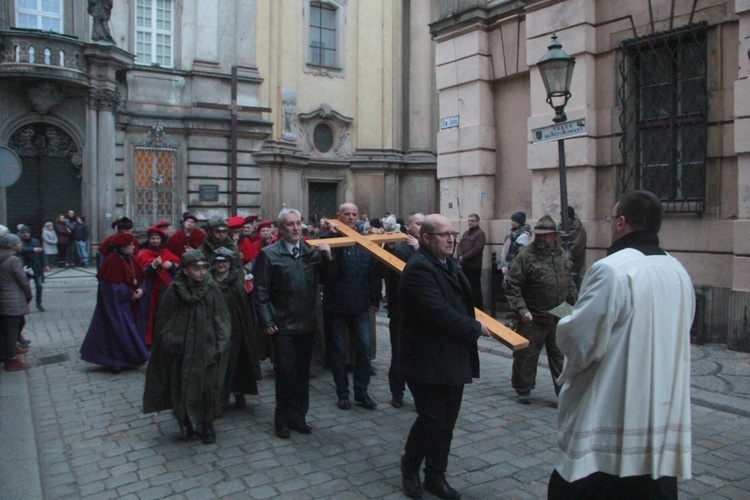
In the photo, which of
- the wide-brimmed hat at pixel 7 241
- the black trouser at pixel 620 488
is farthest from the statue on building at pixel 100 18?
the black trouser at pixel 620 488

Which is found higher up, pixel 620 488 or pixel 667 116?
pixel 667 116

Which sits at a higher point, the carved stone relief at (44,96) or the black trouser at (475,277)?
the carved stone relief at (44,96)

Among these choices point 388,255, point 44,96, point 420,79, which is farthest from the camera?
point 420,79

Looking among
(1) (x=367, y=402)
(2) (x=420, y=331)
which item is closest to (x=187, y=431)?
(1) (x=367, y=402)

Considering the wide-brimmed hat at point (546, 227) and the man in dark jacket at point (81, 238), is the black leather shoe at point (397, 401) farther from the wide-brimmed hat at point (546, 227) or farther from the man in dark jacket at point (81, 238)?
the man in dark jacket at point (81, 238)

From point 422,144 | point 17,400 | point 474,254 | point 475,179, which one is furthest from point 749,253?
point 422,144

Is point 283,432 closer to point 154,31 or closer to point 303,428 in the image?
point 303,428

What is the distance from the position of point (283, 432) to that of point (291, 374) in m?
0.50

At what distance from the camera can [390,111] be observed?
2616cm

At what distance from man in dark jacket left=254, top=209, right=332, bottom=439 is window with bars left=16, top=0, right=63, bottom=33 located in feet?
60.9

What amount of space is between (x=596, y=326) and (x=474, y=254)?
331 inches

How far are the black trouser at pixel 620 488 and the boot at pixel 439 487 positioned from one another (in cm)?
126

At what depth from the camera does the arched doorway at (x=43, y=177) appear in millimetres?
20297

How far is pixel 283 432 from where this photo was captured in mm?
5590
